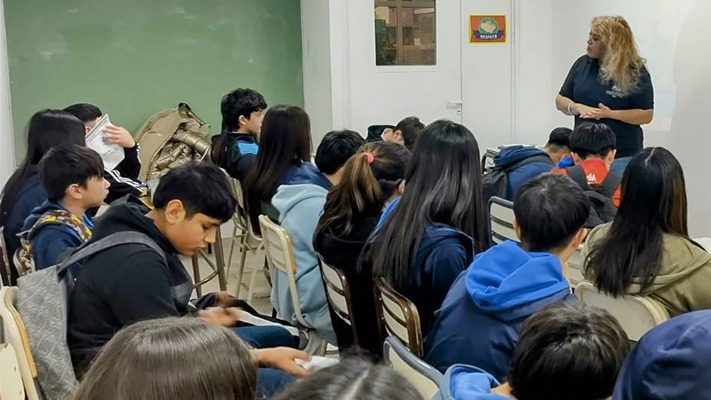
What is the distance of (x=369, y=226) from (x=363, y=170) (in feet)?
0.59

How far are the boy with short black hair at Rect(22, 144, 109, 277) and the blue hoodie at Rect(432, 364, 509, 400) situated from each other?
146 centimetres

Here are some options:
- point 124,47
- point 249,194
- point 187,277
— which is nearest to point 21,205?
point 249,194

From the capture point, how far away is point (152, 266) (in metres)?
1.63

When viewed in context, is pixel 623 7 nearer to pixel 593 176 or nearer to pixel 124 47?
pixel 593 176

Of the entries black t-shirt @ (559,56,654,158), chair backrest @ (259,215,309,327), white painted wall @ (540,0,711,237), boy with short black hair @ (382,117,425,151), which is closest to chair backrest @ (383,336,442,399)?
chair backrest @ (259,215,309,327)

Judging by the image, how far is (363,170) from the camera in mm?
2268

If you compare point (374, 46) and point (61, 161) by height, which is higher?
point (374, 46)

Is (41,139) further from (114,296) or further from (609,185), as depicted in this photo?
(609,185)

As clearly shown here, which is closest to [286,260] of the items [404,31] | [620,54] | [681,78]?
[620,54]

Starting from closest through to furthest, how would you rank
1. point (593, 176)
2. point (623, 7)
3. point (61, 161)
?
point (61, 161) < point (593, 176) < point (623, 7)

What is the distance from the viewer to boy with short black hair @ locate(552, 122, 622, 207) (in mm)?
3041

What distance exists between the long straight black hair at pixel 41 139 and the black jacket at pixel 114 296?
1390 mm

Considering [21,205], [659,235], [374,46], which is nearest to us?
[659,235]

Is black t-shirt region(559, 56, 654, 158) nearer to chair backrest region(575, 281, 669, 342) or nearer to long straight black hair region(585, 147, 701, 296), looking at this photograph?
long straight black hair region(585, 147, 701, 296)
